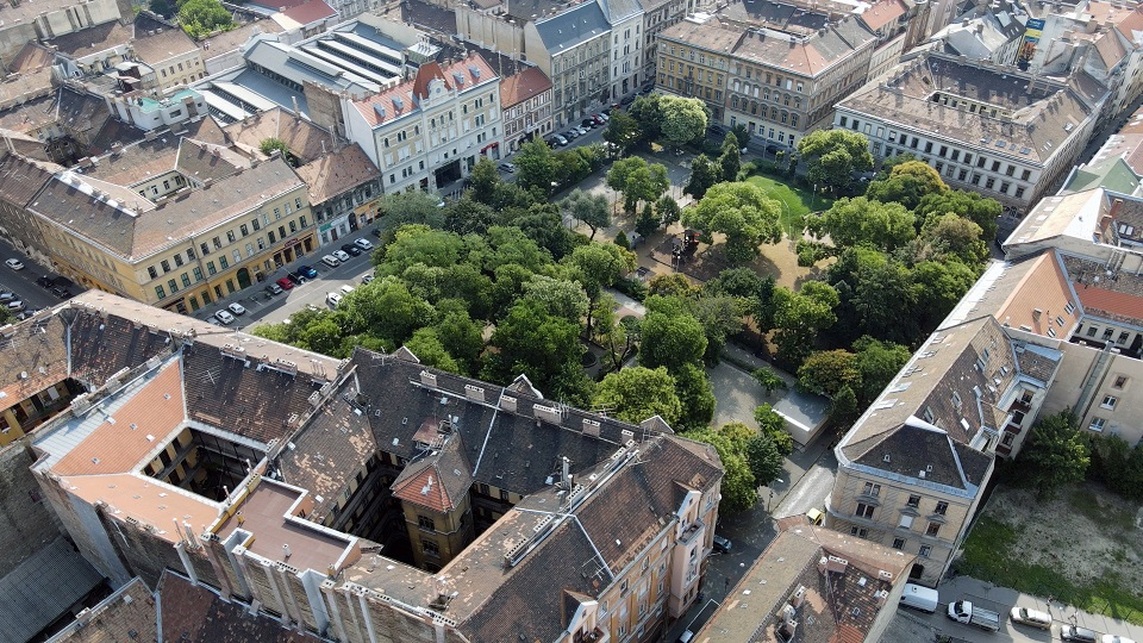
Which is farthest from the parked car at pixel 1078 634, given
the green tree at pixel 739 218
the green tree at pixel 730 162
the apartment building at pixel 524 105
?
the apartment building at pixel 524 105

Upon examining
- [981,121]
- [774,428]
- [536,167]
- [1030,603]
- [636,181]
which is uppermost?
[981,121]

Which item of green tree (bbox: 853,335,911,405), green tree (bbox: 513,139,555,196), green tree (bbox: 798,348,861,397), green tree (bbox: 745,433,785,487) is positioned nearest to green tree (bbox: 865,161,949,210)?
green tree (bbox: 853,335,911,405)

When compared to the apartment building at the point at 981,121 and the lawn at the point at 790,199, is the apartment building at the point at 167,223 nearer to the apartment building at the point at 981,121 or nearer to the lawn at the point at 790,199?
the lawn at the point at 790,199

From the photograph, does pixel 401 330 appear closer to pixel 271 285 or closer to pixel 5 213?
pixel 271 285

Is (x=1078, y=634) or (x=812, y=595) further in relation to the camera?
(x=1078, y=634)

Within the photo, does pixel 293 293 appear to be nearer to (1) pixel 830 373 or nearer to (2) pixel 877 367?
(1) pixel 830 373

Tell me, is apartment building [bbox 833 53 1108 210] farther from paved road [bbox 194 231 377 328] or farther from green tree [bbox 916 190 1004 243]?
paved road [bbox 194 231 377 328]

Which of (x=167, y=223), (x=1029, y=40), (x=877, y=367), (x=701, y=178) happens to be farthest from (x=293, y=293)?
(x=1029, y=40)

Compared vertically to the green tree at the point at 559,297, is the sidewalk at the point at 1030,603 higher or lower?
lower
